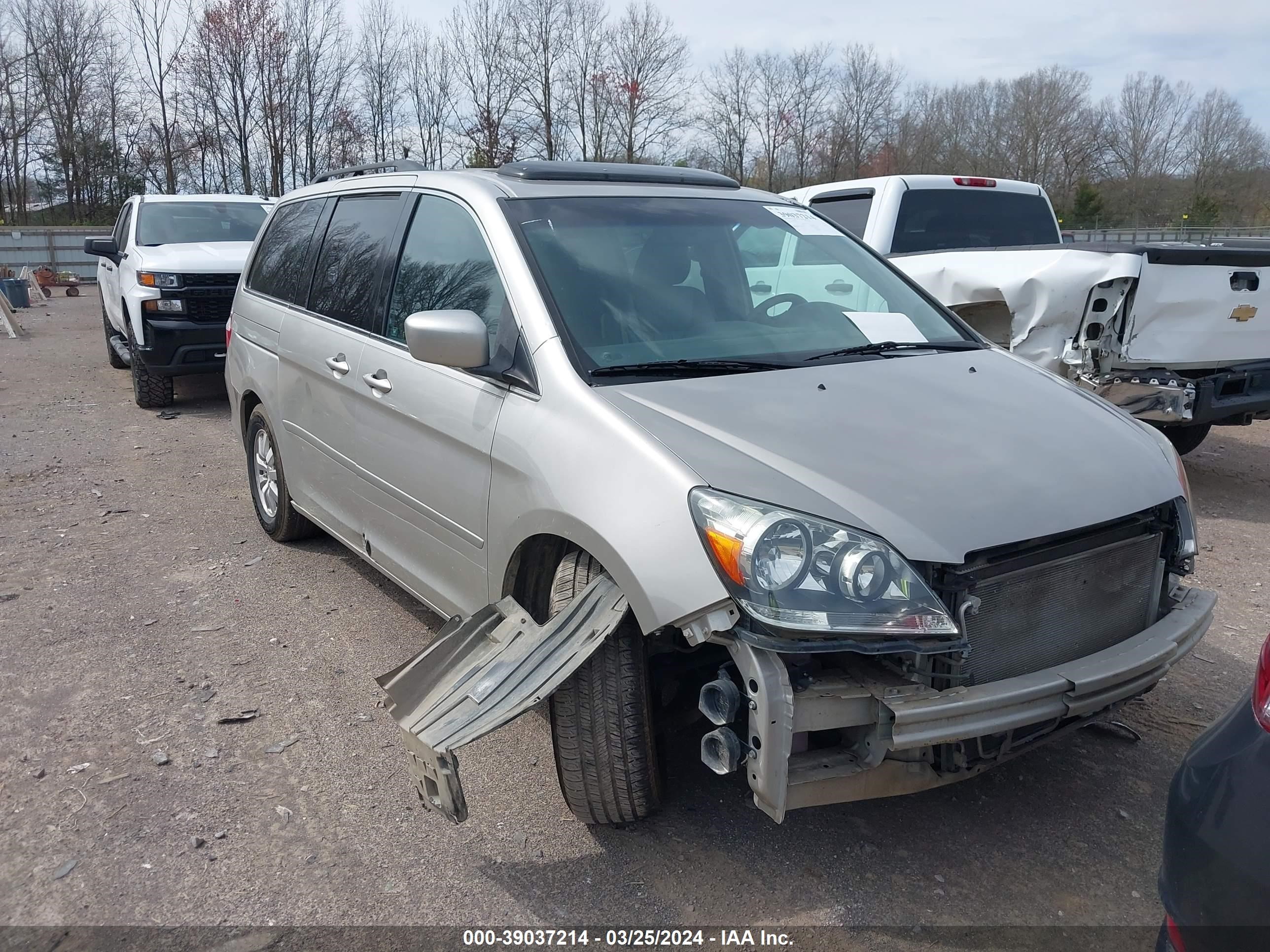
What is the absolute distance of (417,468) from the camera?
3555mm

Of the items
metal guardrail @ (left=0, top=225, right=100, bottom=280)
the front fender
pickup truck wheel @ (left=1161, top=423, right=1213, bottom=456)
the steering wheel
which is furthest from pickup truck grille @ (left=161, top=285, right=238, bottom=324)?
metal guardrail @ (left=0, top=225, right=100, bottom=280)

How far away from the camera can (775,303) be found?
3.71m

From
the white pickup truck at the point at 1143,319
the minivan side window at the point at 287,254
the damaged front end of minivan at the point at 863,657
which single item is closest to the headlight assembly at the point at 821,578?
the damaged front end of minivan at the point at 863,657

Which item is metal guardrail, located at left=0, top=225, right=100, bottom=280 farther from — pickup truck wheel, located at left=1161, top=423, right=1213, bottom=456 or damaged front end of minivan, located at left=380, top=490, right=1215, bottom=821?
damaged front end of minivan, located at left=380, top=490, right=1215, bottom=821

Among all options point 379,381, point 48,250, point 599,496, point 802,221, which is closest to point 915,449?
point 599,496

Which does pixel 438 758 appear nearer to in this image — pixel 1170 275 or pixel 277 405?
pixel 277 405

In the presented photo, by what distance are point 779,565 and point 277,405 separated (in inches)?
133

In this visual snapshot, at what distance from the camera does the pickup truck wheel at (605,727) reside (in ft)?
8.77

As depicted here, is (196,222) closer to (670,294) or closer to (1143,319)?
(670,294)

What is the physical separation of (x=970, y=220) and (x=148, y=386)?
303 inches

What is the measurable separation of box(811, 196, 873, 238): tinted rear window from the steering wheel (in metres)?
4.30

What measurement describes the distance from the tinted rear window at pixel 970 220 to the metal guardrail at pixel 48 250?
27.6m

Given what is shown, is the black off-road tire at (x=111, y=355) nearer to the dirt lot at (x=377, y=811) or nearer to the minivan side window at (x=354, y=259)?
the dirt lot at (x=377, y=811)

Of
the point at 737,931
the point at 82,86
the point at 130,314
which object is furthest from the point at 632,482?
the point at 82,86
